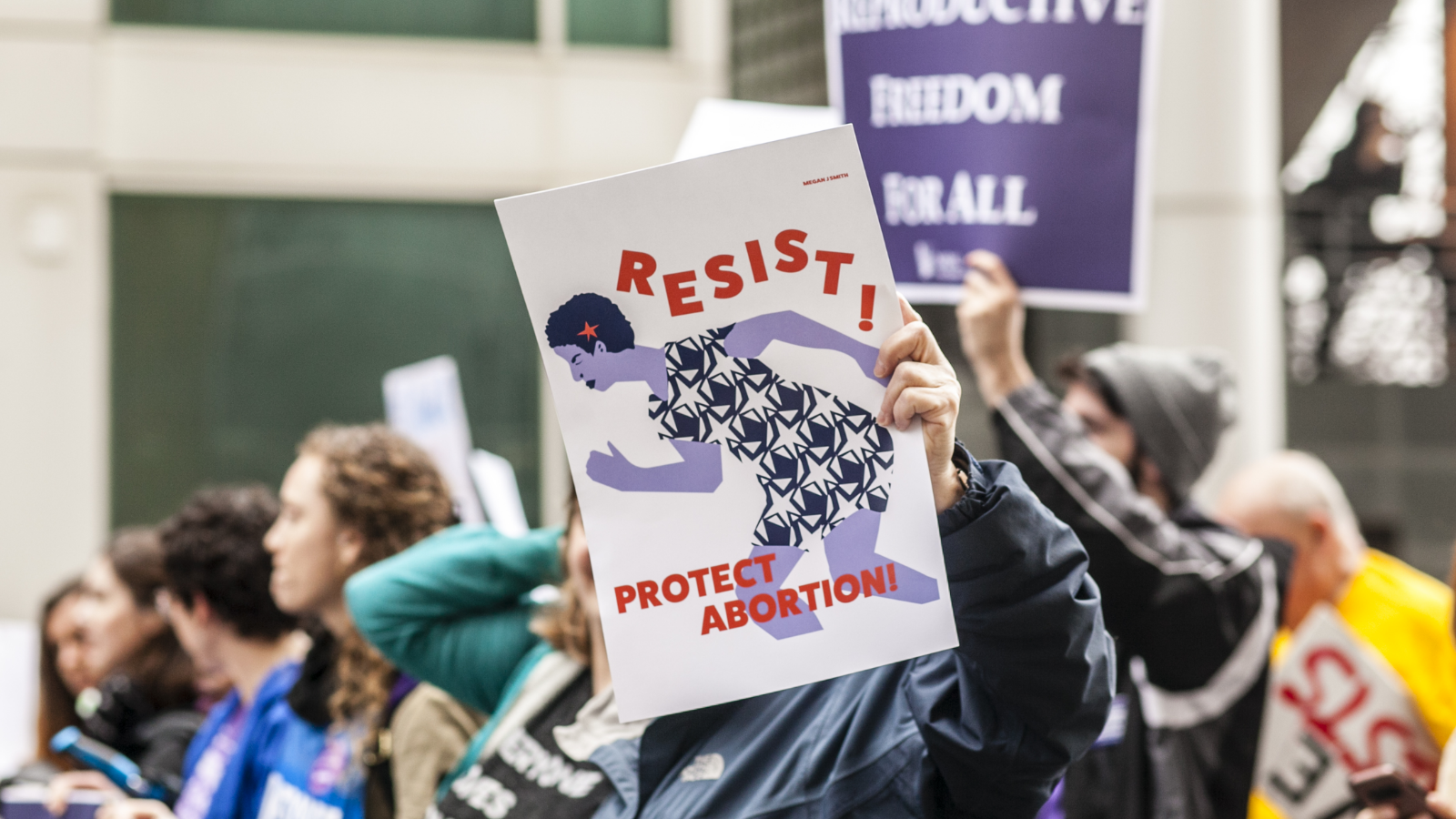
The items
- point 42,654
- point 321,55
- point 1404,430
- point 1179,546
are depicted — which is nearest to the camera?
point 1179,546

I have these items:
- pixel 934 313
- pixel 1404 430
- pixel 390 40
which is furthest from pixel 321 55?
pixel 1404 430

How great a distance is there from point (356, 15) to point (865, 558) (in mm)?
6568

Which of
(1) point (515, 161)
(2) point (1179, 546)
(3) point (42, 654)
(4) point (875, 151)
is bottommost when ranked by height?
(3) point (42, 654)

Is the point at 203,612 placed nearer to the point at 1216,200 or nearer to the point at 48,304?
the point at 48,304

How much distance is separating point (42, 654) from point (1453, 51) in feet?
25.8

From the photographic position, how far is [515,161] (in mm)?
7570

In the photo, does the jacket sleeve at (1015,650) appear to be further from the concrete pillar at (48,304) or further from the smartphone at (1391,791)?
the concrete pillar at (48,304)

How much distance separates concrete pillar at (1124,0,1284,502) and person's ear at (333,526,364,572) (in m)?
4.73

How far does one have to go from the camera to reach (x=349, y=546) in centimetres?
327

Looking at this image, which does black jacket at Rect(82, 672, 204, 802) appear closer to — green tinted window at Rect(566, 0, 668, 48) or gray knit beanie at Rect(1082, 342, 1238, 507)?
gray knit beanie at Rect(1082, 342, 1238, 507)

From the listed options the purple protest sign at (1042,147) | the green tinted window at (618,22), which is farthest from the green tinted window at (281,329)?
the purple protest sign at (1042,147)

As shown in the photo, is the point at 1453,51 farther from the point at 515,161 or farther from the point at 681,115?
the point at 515,161

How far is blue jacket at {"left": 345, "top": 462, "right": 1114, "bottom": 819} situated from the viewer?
1.62 m

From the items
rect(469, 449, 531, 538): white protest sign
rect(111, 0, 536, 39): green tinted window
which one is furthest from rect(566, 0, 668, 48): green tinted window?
rect(469, 449, 531, 538): white protest sign
